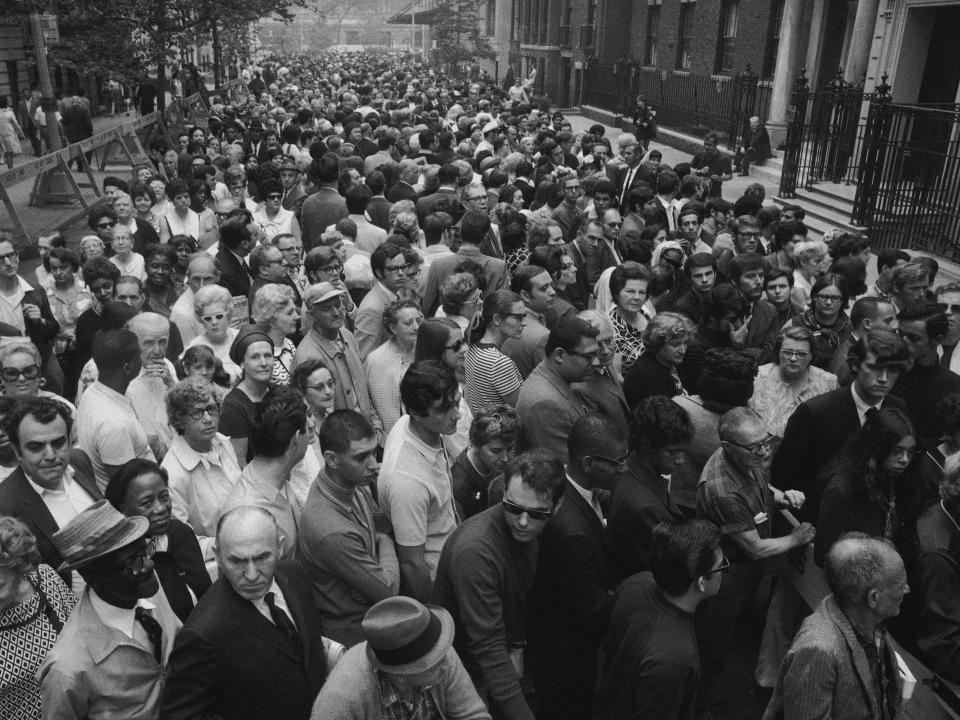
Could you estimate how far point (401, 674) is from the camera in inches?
96.8

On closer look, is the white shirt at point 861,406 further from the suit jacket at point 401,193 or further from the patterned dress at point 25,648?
the suit jacket at point 401,193

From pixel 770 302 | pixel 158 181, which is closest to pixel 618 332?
pixel 770 302

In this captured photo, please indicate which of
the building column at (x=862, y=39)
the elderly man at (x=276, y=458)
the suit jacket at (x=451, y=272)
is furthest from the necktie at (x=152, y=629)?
the building column at (x=862, y=39)

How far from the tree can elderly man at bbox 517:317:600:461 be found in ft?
146

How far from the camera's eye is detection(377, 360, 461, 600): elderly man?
362cm

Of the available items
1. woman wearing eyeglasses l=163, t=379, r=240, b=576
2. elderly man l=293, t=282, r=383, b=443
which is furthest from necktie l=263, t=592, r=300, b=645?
elderly man l=293, t=282, r=383, b=443

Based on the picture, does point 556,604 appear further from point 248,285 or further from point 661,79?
point 661,79

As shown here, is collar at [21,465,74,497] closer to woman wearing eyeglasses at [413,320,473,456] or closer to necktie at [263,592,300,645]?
necktie at [263,592,300,645]

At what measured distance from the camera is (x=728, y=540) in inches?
154

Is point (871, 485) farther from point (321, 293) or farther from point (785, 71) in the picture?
point (785, 71)

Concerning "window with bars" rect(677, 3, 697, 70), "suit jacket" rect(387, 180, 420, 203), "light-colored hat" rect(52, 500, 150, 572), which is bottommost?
"suit jacket" rect(387, 180, 420, 203)

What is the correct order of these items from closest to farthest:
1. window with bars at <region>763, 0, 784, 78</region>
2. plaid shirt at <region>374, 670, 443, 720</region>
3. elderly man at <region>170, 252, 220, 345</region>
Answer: plaid shirt at <region>374, 670, 443, 720</region> < elderly man at <region>170, 252, 220, 345</region> < window with bars at <region>763, 0, 784, 78</region>

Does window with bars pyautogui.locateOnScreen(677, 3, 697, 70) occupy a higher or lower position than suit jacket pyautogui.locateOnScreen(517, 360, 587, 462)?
higher

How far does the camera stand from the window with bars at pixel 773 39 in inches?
829
